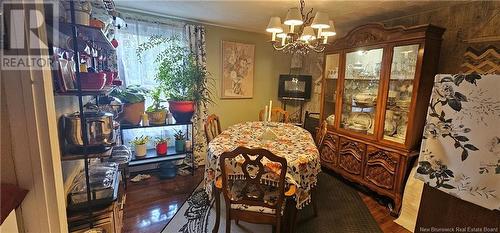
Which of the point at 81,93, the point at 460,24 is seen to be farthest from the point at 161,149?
the point at 460,24

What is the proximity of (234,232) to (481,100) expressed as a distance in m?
1.93

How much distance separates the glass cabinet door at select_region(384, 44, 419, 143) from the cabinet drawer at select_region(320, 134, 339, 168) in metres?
0.64

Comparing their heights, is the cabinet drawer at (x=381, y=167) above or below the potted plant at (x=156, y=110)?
below

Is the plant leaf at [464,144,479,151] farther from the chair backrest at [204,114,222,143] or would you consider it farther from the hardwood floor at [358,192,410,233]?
the chair backrest at [204,114,222,143]

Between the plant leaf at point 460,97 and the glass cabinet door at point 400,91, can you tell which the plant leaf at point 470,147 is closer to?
the plant leaf at point 460,97

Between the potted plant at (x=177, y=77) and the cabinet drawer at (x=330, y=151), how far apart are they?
186 cm

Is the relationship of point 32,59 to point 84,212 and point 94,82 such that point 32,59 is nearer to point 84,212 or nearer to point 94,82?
point 94,82

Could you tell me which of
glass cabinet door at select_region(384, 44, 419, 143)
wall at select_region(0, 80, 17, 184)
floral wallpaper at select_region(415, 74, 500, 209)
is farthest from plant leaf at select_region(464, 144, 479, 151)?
wall at select_region(0, 80, 17, 184)

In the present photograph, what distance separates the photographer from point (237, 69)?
3.68 metres

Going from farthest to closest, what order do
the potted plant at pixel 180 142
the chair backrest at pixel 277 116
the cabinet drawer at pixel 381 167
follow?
1. the chair backrest at pixel 277 116
2. the potted plant at pixel 180 142
3. the cabinet drawer at pixel 381 167

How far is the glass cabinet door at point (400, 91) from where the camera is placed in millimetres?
2309

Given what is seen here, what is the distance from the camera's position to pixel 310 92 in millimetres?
3867

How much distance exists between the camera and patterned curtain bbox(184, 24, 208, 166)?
3.14 meters

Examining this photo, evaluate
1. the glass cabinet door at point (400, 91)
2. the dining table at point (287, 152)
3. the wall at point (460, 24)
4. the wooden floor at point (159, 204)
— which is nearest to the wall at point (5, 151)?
the dining table at point (287, 152)
